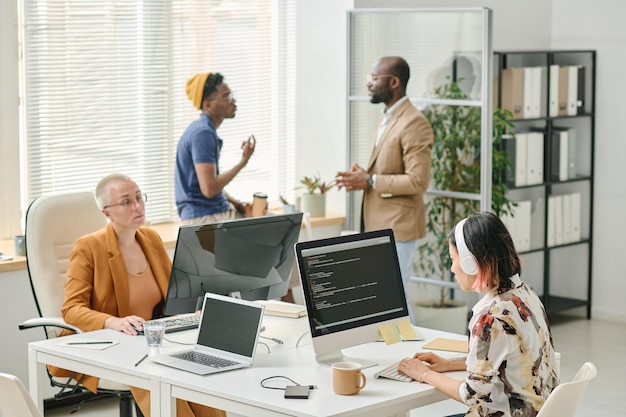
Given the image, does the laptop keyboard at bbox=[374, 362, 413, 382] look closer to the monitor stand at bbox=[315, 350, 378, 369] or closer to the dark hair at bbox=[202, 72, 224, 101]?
the monitor stand at bbox=[315, 350, 378, 369]

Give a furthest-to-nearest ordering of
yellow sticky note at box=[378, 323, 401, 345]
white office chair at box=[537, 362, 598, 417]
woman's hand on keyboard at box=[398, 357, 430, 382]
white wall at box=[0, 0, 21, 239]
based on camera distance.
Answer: white wall at box=[0, 0, 21, 239]
yellow sticky note at box=[378, 323, 401, 345]
woman's hand on keyboard at box=[398, 357, 430, 382]
white office chair at box=[537, 362, 598, 417]

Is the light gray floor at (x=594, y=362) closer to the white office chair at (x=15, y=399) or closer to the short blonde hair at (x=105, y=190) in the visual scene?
the short blonde hair at (x=105, y=190)

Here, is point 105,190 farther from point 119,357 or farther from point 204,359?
point 204,359

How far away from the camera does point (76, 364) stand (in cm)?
341

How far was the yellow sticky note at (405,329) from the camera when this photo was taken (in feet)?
11.6

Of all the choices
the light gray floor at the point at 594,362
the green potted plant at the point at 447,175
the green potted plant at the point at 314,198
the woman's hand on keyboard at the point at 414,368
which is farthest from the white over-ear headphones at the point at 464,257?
the green potted plant at the point at 314,198

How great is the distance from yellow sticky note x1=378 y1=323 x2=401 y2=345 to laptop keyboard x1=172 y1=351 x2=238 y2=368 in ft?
1.62

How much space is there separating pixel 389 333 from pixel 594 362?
9.57 feet

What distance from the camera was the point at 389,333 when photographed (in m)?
3.43

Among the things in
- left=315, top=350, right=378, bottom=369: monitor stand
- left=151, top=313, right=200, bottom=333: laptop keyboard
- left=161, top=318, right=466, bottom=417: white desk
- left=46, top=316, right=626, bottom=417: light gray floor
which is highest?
left=151, top=313, right=200, bottom=333: laptop keyboard

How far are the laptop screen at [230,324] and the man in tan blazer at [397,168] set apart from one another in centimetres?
218

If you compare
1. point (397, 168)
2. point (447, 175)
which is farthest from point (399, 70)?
point (447, 175)

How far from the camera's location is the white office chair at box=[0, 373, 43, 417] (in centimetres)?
279

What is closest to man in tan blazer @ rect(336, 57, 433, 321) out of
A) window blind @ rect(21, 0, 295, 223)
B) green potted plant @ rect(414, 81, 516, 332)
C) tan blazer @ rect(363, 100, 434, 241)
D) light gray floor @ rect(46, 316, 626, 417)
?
tan blazer @ rect(363, 100, 434, 241)
